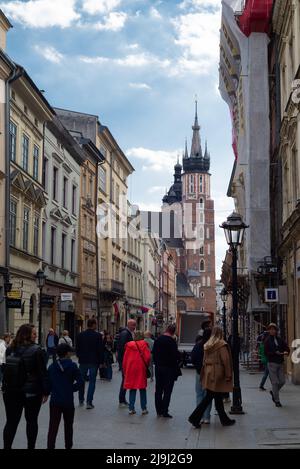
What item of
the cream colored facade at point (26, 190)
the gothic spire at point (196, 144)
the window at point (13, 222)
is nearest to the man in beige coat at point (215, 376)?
the cream colored facade at point (26, 190)

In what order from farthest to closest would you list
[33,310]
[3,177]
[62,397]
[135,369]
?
[33,310] → [3,177] → [135,369] → [62,397]

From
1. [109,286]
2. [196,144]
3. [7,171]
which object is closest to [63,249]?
[109,286]

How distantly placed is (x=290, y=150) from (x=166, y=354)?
34.8ft

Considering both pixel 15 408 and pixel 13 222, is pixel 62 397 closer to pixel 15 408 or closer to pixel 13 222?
pixel 15 408

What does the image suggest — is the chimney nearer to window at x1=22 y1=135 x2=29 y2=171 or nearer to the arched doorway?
window at x1=22 y1=135 x2=29 y2=171

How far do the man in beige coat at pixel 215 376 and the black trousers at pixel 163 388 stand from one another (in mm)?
1522

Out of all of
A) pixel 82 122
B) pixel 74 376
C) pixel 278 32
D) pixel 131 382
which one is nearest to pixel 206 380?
pixel 131 382

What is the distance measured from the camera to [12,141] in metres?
29.8

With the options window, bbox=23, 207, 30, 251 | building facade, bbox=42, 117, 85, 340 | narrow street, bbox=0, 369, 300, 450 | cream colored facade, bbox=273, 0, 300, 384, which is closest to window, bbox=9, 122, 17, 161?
window, bbox=23, 207, 30, 251

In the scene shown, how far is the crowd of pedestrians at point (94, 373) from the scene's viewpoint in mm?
8500

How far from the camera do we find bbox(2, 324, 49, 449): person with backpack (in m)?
8.45

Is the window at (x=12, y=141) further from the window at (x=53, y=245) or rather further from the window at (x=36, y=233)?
the window at (x=53, y=245)

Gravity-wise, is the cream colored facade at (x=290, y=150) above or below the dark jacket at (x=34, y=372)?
above

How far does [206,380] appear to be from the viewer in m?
11.8
